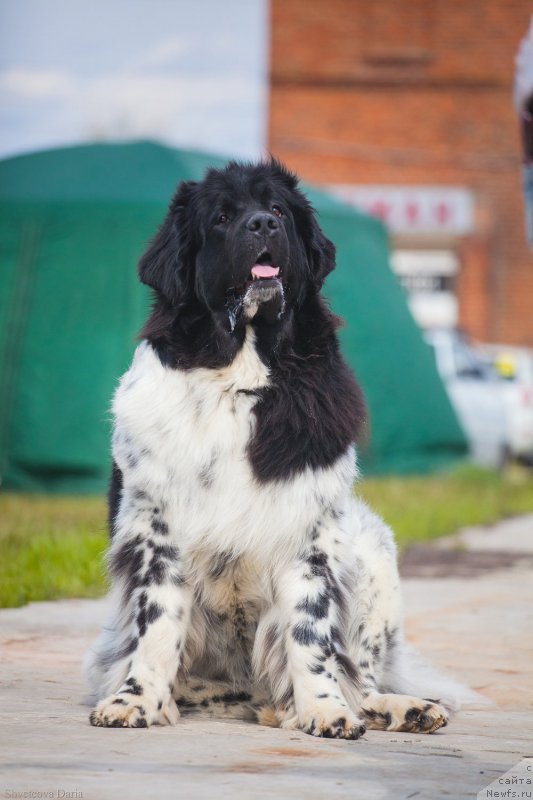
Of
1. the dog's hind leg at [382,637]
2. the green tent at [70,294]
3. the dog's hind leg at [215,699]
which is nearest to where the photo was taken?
the dog's hind leg at [215,699]

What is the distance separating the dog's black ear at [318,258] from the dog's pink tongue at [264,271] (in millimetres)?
226

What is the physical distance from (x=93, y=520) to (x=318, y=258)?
5.53 meters

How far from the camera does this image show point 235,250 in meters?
4.26

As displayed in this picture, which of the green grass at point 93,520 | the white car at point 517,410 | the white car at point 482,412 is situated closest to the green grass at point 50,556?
the green grass at point 93,520

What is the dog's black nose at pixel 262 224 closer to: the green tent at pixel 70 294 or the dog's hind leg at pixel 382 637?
the dog's hind leg at pixel 382 637

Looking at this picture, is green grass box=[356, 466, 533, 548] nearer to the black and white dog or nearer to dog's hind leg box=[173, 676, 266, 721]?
the black and white dog

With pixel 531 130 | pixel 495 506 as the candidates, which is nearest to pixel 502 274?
pixel 495 506

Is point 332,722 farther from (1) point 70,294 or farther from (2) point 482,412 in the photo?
(2) point 482,412

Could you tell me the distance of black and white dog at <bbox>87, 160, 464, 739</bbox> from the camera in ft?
13.3

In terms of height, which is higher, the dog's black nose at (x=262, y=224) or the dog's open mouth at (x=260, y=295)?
the dog's black nose at (x=262, y=224)

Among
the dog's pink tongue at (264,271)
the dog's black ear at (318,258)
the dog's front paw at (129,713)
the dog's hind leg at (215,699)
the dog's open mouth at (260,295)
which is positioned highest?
the dog's black ear at (318,258)

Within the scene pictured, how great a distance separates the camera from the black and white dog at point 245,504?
4.05 meters

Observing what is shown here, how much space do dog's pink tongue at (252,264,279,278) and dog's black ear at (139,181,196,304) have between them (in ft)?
0.80

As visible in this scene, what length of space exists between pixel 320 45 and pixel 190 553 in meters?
25.6
